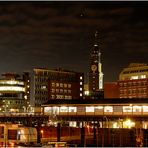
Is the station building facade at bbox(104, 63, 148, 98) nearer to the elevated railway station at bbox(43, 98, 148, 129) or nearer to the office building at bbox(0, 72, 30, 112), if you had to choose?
the office building at bbox(0, 72, 30, 112)

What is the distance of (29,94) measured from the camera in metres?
181

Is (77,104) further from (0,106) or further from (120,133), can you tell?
(0,106)

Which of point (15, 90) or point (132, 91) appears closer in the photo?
point (132, 91)

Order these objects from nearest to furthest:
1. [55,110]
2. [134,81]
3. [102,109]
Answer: [102,109] → [55,110] → [134,81]

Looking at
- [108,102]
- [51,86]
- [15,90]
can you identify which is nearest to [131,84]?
[51,86]

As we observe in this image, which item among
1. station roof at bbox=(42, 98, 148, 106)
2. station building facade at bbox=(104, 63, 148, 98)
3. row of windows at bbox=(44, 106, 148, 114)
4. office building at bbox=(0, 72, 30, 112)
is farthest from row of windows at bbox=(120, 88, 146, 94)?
row of windows at bbox=(44, 106, 148, 114)

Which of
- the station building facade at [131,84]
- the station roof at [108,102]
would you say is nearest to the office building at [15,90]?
the station building facade at [131,84]

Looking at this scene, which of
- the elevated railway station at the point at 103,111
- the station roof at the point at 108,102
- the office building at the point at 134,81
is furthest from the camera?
the office building at the point at 134,81

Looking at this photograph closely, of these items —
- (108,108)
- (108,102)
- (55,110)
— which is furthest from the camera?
→ (55,110)

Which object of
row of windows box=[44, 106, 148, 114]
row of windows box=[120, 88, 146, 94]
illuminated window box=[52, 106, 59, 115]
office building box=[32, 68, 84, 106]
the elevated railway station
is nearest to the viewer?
the elevated railway station

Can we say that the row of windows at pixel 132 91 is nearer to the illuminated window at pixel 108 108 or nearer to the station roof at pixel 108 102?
the station roof at pixel 108 102

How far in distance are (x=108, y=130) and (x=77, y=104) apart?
98.2 feet

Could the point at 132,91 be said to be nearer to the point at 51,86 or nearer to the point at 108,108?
the point at 51,86

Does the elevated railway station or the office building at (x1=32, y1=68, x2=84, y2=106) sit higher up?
the office building at (x1=32, y1=68, x2=84, y2=106)
